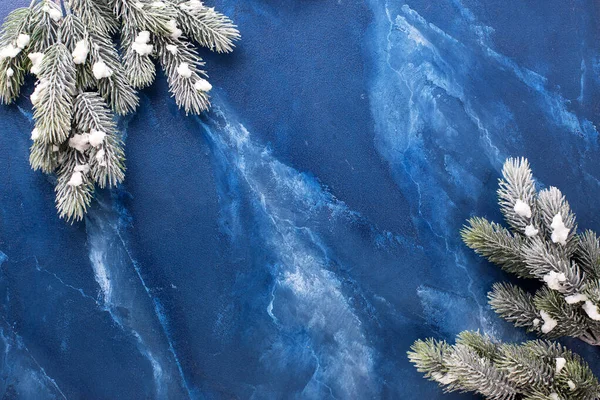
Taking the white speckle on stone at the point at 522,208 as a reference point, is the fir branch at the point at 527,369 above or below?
below

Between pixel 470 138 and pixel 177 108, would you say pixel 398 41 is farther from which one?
pixel 177 108

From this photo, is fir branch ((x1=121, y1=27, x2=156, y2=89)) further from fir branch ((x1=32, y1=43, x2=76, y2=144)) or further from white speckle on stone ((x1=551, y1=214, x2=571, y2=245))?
white speckle on stone ((x1=551, y1=214, x2=571, y2=245))

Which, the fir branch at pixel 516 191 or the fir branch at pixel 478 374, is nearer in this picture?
the fir branch at pixel 478 374

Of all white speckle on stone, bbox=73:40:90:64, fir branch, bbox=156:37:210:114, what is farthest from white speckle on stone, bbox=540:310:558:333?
white speckle on stone, bbox=73:40:90:64

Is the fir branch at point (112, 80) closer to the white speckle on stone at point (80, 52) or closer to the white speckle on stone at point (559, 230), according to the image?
the white speckle on stone at point (80, 52)

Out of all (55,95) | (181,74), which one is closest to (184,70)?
(181,74)

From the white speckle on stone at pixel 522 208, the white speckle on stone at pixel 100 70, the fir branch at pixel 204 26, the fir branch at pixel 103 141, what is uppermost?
the white speckle on stone at pixel 522 208

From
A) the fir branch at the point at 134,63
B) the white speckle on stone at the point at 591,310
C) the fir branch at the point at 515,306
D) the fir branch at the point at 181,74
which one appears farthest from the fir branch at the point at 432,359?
the fir branch at the point at 134,63
